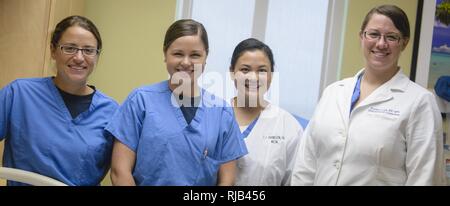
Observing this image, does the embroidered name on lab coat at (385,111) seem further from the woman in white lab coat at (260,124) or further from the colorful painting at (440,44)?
the colorful painting at (440,44)

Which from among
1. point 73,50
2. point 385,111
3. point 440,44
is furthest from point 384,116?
point 73,50

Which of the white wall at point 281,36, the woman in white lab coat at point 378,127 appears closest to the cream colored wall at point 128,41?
the white wall at point 281,36

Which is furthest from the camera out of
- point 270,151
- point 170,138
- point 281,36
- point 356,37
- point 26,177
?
point 281,36

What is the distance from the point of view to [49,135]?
97 cm

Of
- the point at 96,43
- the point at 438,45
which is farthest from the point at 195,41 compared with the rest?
the point at 438,45

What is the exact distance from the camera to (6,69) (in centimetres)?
129

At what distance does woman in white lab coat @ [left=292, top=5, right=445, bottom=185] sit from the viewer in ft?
3.07

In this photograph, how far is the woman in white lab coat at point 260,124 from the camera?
111 cm

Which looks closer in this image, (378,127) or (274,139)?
(378,127)

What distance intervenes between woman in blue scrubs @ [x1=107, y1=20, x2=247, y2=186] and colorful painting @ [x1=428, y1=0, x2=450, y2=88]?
675 millimetres

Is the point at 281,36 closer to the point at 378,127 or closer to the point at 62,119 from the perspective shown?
the point at 378,127

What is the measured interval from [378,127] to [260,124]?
32 cm

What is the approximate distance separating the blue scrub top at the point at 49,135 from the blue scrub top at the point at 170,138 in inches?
2.6

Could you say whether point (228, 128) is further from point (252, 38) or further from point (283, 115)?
point (252, 38)
